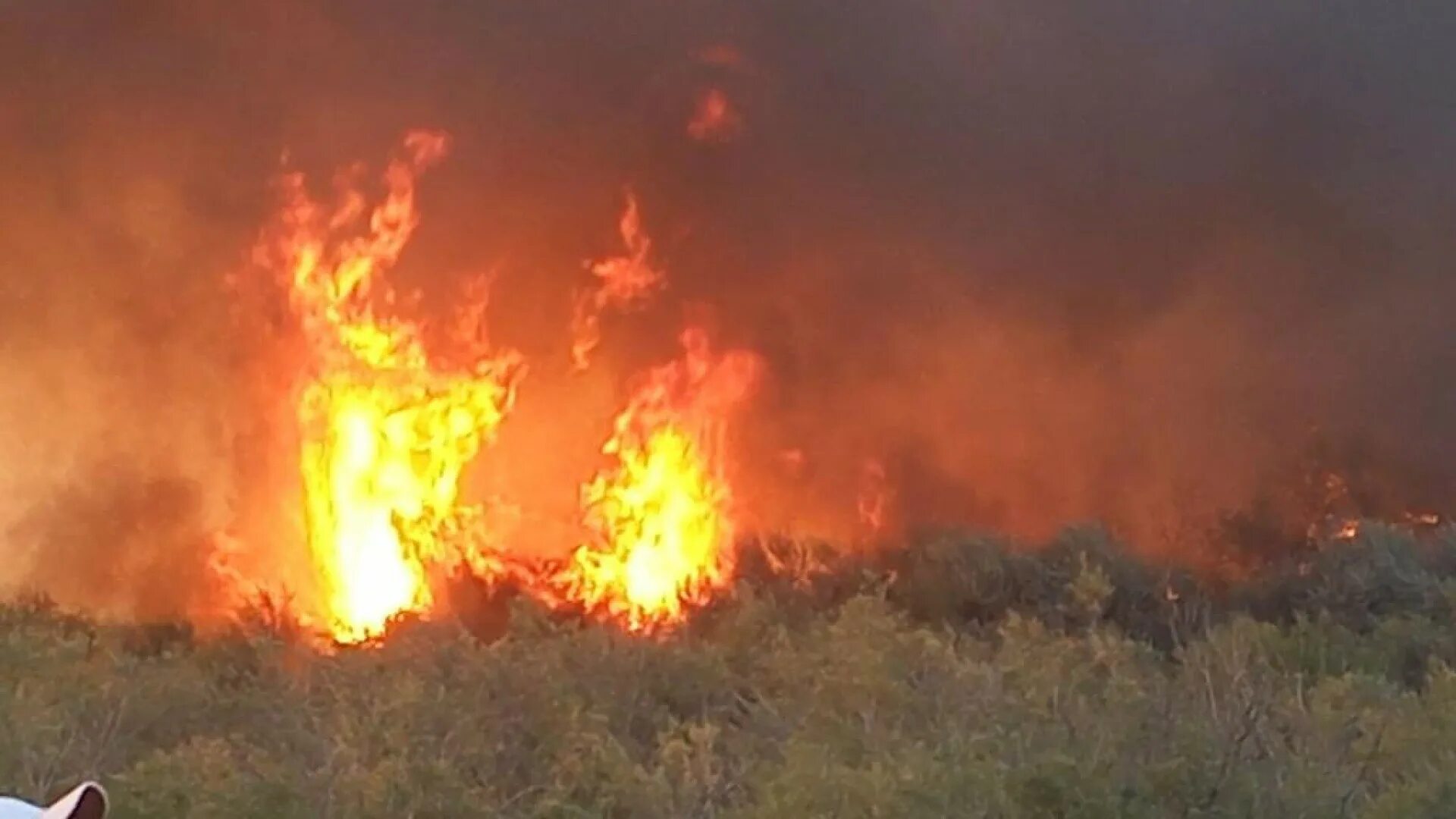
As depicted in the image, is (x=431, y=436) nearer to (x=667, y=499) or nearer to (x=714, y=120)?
(x=667, y=499)

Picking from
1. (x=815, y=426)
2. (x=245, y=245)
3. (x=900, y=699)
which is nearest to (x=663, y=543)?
(x=815, y=426)

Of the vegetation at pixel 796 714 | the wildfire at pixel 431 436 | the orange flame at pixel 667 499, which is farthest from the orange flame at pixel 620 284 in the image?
the vegetation at pixel 796 714

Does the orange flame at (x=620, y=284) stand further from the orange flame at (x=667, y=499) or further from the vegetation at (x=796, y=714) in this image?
the vegetation at (x=796, y=714)

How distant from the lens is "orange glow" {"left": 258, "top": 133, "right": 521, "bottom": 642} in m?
15.6

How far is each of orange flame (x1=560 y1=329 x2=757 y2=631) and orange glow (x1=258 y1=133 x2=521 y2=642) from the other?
3.67ft

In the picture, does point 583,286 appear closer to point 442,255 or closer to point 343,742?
point 442,255

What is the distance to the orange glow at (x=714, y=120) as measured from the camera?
18.4 meters

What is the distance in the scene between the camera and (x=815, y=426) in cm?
1764

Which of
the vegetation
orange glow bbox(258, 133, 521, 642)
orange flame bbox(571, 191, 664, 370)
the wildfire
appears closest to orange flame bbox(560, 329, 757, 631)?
the wildfire

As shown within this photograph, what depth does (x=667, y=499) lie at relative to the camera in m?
16.2

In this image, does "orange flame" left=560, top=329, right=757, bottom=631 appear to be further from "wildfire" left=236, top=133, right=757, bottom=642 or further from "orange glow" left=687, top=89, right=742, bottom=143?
"orange glow" left=687, top=89, right=742, bottom=143

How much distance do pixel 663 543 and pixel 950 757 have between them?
796cm

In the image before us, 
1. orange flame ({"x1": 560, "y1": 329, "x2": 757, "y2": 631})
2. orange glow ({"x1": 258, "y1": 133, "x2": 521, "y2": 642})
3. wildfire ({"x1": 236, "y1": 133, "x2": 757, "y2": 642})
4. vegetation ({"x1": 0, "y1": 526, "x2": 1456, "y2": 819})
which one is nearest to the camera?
vegetation ({"x1": 0, "y1": 526, "x2": 1456, "y2": 819})

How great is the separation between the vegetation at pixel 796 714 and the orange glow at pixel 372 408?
8.44 feet
